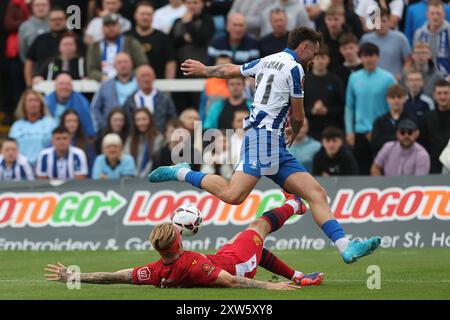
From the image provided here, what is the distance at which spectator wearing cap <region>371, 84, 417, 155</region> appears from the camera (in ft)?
67.2

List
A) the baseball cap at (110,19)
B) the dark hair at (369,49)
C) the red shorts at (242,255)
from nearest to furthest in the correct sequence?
the red shorts at (242,255)
the dark hair at (369,49)
the baseball cap at (110,19)

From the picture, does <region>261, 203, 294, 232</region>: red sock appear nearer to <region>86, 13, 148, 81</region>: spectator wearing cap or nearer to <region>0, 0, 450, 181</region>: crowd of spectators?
<region>0, 0, 450, 181</region>: crowd of spectators

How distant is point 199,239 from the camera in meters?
19.3

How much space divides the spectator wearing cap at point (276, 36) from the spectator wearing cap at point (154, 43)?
1953 millimetres

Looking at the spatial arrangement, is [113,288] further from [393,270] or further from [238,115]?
[238,115]

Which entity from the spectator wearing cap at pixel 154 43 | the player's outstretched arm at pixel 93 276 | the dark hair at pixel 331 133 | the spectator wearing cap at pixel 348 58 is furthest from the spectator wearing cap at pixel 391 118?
the player's outstretched arm at pixel 93 276

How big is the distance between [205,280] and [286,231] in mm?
6832

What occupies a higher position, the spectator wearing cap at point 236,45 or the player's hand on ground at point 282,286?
the spectator wearing cap at point 236,45

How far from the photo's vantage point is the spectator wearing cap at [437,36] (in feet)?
71.2

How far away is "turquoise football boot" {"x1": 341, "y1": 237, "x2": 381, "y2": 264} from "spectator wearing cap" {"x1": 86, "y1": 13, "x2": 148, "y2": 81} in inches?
423

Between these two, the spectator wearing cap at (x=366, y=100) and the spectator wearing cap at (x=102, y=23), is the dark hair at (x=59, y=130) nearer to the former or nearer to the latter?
the spectator wearing cap at (x=102, y=23)

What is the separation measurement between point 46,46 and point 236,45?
13.1ft

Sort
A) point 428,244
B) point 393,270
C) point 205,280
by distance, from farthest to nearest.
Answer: point 428,244 → point 393,270 → point 205,280

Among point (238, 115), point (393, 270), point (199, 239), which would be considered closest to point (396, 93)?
point (238, 115)
